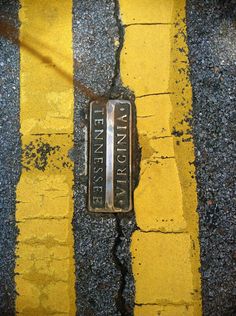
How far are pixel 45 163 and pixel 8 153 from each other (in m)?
0.25

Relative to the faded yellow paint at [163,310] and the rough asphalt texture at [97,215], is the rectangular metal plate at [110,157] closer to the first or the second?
the rough asphalt texture at [97,215]

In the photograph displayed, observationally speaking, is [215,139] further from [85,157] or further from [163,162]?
[85,157]

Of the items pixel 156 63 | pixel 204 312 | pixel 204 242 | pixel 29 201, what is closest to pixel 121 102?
pixel 156 63

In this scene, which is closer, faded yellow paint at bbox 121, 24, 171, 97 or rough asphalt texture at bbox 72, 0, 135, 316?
rough asphalt texture at bbox 72, 0, 135, 316

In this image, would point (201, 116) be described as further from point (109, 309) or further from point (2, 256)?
point (2, 256)

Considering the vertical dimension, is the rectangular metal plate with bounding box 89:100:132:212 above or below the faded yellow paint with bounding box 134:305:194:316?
above

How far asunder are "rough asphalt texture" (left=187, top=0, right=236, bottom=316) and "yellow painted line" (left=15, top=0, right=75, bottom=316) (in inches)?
32.3

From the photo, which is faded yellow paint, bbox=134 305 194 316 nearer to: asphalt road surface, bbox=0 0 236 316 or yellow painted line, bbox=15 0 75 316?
asphalt road surface, bbox=0 0 236 316

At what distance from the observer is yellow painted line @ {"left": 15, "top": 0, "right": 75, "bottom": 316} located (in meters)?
2.32

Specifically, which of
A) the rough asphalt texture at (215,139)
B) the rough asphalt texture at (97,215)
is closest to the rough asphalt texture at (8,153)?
the rough asphalt texture at (97,215)

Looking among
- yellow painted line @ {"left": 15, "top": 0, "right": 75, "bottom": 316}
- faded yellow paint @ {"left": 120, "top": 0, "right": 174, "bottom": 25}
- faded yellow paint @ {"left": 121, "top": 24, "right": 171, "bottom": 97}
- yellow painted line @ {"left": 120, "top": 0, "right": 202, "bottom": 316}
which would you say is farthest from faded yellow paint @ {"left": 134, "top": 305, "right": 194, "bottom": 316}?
faded yellow paint @ {"left": 120, "top": 0, "right": 174, "bottom": 25}

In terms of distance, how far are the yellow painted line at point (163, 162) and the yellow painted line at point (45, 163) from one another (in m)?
0.42

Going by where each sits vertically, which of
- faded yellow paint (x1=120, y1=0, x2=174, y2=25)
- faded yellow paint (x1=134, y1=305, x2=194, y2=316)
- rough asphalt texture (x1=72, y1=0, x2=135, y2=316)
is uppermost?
faded yellow paint (x1=120, y1=0, x2=174, y2=25)

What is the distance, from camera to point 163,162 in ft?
7.75
